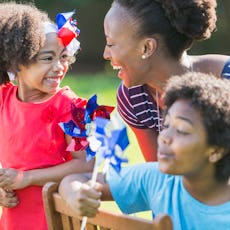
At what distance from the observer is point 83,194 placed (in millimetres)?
2744

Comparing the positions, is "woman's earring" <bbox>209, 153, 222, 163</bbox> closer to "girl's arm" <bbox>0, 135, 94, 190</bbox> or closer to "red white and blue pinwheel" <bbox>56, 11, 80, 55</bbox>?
"girl's arm" <bbox>0, 135, 94, 190</bbox>

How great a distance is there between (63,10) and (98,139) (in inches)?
438

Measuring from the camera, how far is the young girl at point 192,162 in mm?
2734

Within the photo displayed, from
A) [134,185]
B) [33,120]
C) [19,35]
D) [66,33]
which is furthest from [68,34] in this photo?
[134,185]

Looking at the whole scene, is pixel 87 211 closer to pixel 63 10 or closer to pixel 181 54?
pixel 181 54

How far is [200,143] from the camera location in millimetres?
2744

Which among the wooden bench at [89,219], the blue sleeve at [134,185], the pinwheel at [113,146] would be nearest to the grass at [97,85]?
the blue sleeve at [134,185]

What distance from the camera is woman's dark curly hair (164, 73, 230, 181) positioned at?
2.74 m

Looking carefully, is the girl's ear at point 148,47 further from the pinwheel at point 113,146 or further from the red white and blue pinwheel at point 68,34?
the pinwheel at point 113,146

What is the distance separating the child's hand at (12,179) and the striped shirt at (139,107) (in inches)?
26.5

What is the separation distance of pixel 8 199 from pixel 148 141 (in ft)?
2.61

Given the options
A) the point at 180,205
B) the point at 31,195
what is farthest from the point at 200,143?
the point at 31,195

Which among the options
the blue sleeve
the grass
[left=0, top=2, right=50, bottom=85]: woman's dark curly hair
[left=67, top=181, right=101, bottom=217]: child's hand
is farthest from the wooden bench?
the grass

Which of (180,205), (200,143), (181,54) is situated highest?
(181,54)
